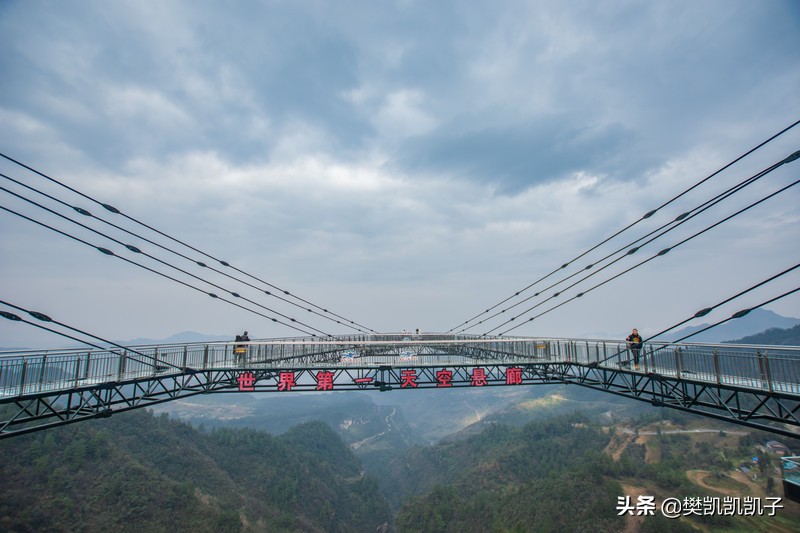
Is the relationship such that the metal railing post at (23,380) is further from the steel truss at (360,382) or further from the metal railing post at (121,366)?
the metal railing post at (121,366)

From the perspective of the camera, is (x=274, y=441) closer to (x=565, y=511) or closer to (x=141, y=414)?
(x=141, y=414)

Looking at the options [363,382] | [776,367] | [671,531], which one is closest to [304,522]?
[671,531]

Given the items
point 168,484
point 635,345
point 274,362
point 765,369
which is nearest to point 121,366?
point 274,362

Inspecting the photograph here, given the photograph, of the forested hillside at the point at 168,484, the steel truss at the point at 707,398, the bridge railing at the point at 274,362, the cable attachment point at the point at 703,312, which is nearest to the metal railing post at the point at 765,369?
the bridge railing at the point at 274,362

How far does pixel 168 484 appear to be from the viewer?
2094 inches

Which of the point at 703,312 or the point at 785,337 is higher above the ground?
the point at 703,312

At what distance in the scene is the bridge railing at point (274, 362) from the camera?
41.5ft

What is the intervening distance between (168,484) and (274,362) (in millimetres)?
45347

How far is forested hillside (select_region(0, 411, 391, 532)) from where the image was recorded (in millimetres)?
39906

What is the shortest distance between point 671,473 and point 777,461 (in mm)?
13094

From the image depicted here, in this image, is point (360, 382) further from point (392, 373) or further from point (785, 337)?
point (785, 337)

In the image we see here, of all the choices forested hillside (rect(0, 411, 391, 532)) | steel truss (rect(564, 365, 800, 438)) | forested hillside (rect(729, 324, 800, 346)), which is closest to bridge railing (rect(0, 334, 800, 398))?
steel truss (rect(564, 365, 800, 438))

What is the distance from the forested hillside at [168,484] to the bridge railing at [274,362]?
89.7 ft

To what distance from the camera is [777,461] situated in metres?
53.7
